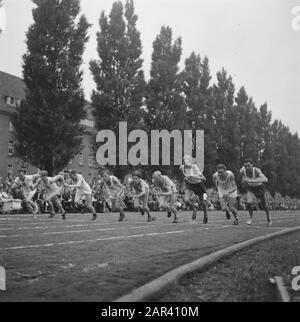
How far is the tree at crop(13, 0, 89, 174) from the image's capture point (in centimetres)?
3425

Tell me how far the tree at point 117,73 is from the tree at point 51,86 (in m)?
3.83

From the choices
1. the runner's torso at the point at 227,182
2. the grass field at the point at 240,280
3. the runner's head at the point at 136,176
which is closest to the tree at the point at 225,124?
the runner's head at the point at 136,176

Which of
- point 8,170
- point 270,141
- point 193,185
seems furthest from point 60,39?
point 270,141

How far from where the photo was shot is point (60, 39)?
34938 millimetres

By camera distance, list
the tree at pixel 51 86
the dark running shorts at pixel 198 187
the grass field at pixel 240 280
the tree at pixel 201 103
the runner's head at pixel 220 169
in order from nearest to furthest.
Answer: the grass field at pixel 240 280 → the runner's head at pixel 220 169 → the dark running shorts at pixel 198 187 → the tree at pixel 51 86 → the tree at pixel 201 103

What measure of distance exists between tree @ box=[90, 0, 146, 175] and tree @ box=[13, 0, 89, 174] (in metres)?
3.83

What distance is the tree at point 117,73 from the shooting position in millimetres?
39000

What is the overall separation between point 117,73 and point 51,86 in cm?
636

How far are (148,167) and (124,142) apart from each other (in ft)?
13.5

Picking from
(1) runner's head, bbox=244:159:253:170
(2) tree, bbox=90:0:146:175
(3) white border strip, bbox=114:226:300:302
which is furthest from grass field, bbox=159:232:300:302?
(2) tree, bbox=90:0:146:175

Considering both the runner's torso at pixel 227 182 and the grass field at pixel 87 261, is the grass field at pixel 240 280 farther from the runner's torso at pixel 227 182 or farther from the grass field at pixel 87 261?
the runner's torso at pixel 227 182

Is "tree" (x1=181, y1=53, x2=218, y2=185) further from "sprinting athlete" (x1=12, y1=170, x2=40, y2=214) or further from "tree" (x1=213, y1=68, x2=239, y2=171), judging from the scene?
"sprinting athlete" (x1=12, y1=170, x2=40, y2=214)

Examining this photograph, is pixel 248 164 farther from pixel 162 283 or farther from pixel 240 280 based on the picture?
pixel 162 283

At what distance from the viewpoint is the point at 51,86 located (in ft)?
114
